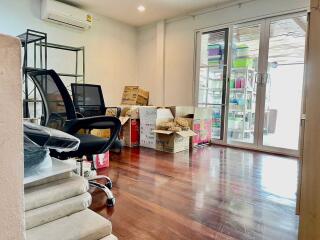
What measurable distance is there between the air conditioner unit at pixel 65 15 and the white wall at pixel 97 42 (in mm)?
122

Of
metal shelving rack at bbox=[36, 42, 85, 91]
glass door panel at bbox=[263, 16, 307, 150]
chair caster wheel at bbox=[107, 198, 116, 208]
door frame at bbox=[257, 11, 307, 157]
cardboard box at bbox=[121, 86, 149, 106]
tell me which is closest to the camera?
chair caster wheel at bbox=[107, 198, 116, 208]

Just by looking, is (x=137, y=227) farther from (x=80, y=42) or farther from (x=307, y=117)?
(x=80, y=42)

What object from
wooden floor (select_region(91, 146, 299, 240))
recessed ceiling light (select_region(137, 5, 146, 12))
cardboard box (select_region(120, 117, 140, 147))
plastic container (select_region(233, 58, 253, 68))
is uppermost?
recessed ceiling light (select_region(137, 5, 146, 12))

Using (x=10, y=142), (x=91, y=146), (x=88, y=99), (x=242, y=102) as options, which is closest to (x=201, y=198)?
(x=91, y=146)

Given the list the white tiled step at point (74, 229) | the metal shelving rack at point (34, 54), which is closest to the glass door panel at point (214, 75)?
the metal shelving rack at point (34, 54)

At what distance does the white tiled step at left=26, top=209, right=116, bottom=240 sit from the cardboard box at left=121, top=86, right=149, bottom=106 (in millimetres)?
A: 4179

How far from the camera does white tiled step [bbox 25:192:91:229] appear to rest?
770 mm

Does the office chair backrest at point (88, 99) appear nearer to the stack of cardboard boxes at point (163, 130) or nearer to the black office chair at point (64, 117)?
the black office chair at point (64, 117)

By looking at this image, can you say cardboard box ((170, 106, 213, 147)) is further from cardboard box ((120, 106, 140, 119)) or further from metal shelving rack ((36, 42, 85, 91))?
metal shelving rack ((36, 42, 85, 91))

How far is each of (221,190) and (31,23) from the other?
3796mm

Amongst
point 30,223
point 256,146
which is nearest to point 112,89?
point 256,146

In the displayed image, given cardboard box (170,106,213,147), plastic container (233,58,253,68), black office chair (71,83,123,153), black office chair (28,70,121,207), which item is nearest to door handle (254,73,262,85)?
plastic container (233,58,253,68)

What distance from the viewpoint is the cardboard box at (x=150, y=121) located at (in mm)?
3801

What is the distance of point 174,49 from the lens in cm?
489
